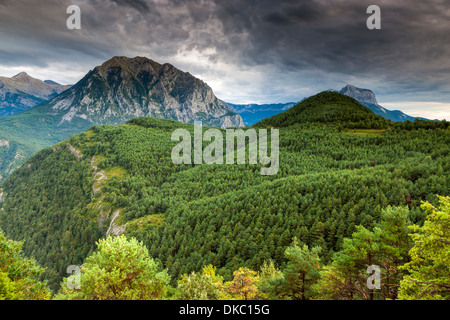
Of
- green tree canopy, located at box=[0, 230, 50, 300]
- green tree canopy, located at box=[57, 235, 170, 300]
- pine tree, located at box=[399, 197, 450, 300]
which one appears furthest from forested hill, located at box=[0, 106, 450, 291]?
green tree canopy, located at box=[0, 230, 50, 300]

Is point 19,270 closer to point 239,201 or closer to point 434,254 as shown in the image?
point 434,254

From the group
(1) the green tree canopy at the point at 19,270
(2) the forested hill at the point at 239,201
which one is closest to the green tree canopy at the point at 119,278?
(1) the green tree canopy at the point at 19,270

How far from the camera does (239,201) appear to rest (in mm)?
109812

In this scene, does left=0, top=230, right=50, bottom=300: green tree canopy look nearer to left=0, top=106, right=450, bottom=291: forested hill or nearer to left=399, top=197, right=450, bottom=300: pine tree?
left=399, top=197, right=450, bottom=300: pine tree

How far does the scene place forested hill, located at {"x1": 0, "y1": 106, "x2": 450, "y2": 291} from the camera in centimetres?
7725

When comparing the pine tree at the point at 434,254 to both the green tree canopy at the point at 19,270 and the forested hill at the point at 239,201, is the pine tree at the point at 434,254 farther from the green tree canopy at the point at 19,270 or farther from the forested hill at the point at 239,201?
the green tree canopy at the point at 19,270

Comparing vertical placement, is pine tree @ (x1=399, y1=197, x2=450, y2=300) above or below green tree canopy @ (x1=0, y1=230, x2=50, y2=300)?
above

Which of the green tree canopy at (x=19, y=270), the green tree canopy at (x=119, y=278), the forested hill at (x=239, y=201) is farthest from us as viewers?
the forested hill at (x=239, y=201)

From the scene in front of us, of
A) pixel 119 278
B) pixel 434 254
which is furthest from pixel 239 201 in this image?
pixel 434 254

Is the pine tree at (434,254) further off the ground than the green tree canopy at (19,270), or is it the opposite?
the pine tree at (434,254)

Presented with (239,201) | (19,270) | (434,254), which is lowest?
(239,201)

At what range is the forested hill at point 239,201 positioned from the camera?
7725 cm

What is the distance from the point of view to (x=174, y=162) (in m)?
199
